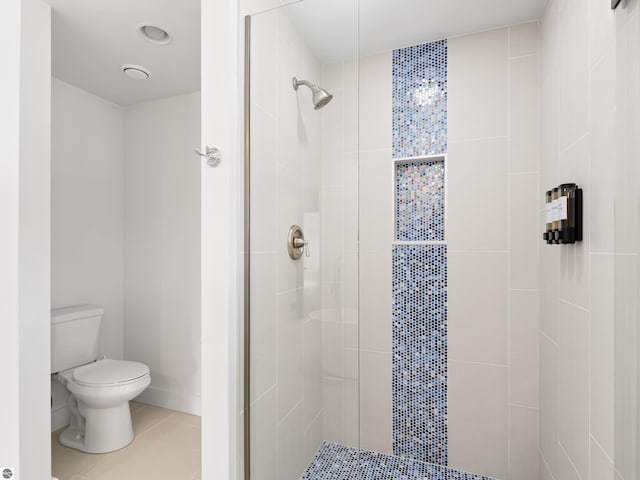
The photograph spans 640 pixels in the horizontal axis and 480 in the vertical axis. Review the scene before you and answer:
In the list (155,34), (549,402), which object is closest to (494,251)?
(549,402)

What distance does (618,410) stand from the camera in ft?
2.46

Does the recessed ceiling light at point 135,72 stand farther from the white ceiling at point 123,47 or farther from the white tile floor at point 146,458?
the white tile floor at point 146,458

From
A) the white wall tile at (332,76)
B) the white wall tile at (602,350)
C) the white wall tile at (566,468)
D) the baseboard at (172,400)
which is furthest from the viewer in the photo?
the baseboard at (172,400)

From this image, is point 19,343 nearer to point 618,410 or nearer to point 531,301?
point 618,410

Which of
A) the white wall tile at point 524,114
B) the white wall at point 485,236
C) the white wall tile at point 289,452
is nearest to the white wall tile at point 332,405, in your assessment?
the white wall tile at point 289,452

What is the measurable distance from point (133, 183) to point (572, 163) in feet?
9.09

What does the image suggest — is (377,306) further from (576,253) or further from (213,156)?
(213,156)

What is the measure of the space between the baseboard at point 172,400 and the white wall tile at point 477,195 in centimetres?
206

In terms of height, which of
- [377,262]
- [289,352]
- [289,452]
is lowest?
[289,452]

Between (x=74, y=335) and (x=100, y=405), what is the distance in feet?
1.69

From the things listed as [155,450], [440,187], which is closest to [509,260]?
[440,187]

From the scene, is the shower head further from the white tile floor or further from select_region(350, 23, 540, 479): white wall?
the white tile floor

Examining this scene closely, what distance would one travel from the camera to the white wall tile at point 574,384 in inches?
42.9

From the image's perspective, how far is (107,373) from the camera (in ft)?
7.04
